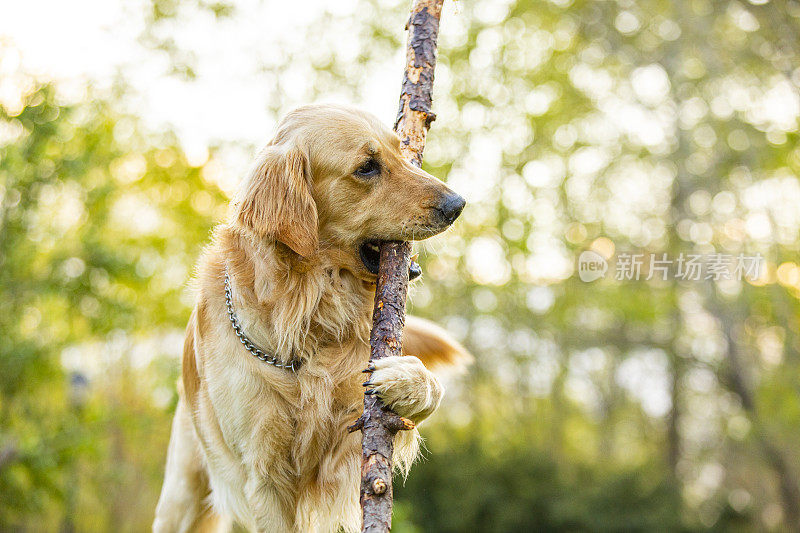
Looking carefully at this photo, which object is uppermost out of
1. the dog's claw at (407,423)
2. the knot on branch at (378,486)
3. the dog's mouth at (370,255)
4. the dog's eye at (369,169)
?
the dog's eye at (369,169)

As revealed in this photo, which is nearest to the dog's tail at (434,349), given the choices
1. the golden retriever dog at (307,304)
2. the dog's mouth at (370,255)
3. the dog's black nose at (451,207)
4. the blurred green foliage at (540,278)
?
the golden retriever dog at (307,304)

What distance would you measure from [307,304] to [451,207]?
0.76 metres

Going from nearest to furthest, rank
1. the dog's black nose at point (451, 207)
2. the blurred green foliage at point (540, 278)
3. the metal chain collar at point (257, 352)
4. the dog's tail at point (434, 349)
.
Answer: the dog's black nose at point (451, 207), the metal chain collar at point (257, 352), the dog's tail at point (434, 349), the blurred green foliage at point (540, 278)

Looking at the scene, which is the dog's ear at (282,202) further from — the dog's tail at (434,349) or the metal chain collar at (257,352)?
the dog's tail at (434,349)

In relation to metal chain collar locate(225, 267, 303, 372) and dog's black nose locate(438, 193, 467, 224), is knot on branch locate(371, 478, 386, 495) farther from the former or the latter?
dog's black nose locate(438, 193, 467, 224)

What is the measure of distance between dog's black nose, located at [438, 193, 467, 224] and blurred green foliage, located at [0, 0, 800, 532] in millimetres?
9436

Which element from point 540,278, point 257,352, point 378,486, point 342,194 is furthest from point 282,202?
point 540,278

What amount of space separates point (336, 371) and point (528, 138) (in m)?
14.1

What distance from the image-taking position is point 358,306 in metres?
3.31

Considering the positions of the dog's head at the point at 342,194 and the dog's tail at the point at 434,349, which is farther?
the dog's tail at the point at 434,349

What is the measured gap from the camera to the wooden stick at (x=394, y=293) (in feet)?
7.32

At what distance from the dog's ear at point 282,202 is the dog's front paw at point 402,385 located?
0.74 meters

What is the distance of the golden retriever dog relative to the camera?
3.12 m

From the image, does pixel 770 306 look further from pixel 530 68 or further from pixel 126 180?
pixel 126 180
